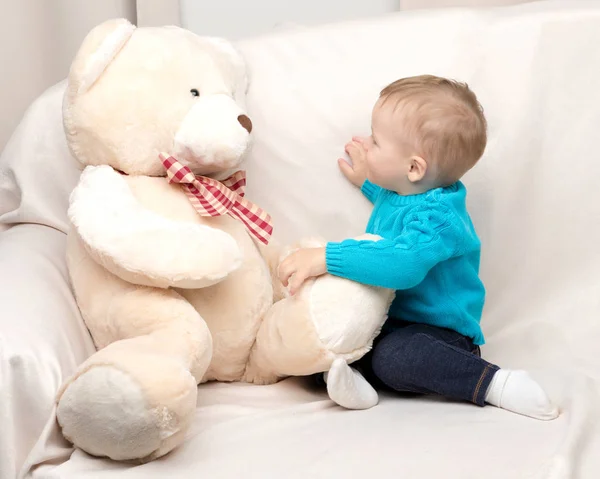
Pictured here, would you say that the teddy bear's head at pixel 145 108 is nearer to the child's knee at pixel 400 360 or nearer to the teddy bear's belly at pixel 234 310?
the teddy bear's belly at pixel 234 310

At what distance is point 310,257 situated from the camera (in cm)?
118

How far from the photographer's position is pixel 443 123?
121 cm

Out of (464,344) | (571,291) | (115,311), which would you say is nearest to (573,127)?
Result: (571,291)

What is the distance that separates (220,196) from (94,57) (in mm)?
285

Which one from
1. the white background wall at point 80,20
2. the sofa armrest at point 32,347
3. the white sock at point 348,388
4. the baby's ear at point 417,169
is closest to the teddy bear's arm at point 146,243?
the sofa armrest at point 32,347

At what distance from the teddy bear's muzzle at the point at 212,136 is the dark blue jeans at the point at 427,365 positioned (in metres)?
0.39

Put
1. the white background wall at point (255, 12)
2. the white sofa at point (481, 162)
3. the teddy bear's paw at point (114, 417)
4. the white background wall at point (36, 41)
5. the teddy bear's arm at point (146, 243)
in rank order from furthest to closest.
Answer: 1. the white background wall at point (255, 12)
2. the white background wall at point (36, 41)
3. the white sofa at point (481, 162)
4. the teddy bear's arm at point (146, 243)
5. the teddy bear's paw at point (114, 417)

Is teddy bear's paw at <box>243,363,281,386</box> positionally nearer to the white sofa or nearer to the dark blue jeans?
the white sofa

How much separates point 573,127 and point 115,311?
0.87 meters

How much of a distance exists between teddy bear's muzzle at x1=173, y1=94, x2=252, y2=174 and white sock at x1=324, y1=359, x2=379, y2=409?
359 millimetres

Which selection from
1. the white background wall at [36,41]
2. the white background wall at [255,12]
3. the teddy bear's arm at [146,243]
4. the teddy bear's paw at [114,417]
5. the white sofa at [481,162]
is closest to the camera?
the teddy bear's paw at [114,417]

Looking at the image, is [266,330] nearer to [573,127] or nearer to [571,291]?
[571,291]

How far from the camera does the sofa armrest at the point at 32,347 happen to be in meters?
0.96

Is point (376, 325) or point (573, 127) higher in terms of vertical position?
point (573, 127)
